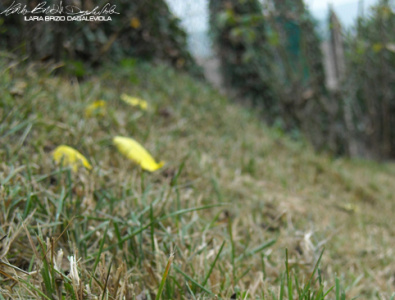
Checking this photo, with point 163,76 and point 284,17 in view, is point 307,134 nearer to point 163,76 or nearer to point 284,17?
point 284,17

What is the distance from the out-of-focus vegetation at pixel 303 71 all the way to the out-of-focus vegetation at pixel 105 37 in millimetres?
A: 832

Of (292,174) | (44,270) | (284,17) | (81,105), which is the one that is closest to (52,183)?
(44,270)

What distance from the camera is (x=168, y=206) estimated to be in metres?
1.24

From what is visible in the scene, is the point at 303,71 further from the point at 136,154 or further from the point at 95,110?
the point at 136,154

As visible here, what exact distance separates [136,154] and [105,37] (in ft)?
9.72

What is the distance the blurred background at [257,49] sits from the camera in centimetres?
277

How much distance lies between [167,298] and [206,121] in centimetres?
248

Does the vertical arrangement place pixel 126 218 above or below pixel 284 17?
below

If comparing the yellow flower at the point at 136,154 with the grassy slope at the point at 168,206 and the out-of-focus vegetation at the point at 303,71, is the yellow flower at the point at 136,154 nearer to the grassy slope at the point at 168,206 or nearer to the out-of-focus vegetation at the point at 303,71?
the grassy slope at the point at 168,206

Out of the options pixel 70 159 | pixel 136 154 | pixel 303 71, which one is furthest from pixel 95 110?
pixel 303 71

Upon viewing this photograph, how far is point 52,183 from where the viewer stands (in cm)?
125

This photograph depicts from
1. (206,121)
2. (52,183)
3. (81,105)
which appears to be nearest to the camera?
(52,183)

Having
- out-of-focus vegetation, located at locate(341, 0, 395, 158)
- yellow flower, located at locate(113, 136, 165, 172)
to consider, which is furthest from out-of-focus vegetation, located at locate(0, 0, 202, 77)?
out-of-focus vegetation, located at locate(341, 0, 395, 158)

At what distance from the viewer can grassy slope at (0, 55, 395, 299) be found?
33.2 inches
